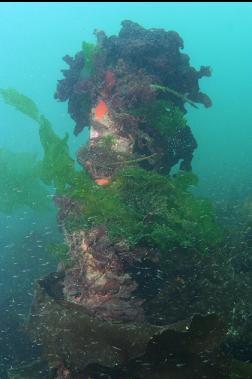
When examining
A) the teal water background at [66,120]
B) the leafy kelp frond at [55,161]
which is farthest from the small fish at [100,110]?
the teal water background at [66,120]

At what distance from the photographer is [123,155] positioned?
8.55 meters

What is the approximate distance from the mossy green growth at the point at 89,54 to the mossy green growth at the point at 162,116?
2.24 meters

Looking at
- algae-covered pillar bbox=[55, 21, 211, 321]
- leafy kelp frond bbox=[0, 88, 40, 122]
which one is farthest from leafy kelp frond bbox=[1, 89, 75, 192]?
algae-covered pillar bbox=[55, 21, 211, 321]

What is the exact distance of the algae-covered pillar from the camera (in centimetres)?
654

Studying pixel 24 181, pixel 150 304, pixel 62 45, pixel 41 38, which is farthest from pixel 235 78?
pixel 150 304

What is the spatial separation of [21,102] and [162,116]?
3.33 meters

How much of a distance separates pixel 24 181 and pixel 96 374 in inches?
494

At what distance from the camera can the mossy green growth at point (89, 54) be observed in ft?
33.2

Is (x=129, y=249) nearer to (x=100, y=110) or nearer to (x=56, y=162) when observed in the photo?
(x=56, y=162)

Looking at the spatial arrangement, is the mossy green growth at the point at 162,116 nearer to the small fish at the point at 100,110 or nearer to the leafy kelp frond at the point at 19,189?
the small fish at the point at 100,110

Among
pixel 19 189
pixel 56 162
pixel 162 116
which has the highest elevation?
pixel 162 116

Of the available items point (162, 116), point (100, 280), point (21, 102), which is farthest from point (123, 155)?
point (100, 280)

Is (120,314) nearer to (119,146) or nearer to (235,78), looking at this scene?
(119,146)

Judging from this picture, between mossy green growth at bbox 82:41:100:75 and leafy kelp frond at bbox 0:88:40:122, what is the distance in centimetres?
190
